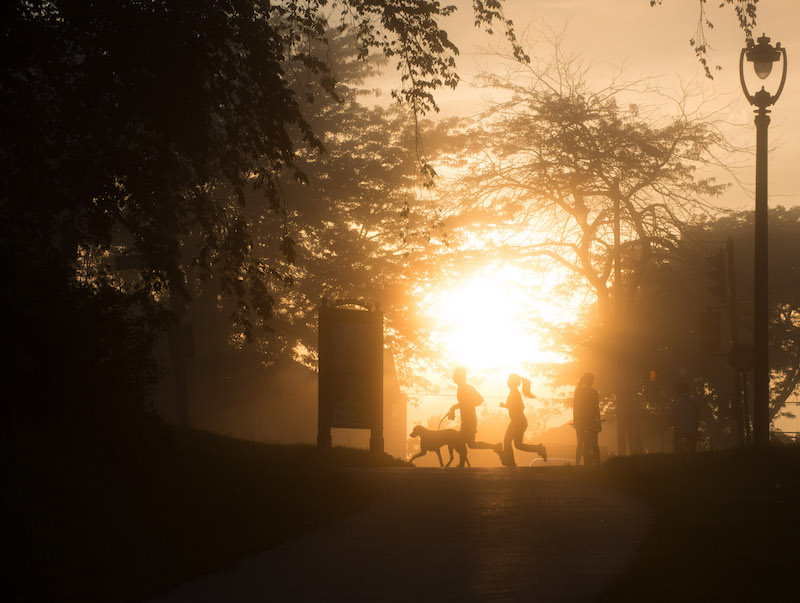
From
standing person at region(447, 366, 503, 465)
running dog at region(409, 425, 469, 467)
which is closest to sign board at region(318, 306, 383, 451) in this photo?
standing person at region(447, 366, 503, 465)

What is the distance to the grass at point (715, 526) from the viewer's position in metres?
8.20

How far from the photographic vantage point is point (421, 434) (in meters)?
23.3

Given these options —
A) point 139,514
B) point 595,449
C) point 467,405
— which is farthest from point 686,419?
point 139,514

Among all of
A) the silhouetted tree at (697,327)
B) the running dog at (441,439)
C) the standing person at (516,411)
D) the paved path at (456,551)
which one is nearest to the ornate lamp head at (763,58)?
the paved path at (456,551)

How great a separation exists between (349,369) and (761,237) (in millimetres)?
6813

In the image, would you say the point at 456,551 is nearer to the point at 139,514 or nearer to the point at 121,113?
the point at 139,514

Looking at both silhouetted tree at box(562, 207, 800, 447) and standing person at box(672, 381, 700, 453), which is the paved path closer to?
standing person at box(672, 381, 700, 453)

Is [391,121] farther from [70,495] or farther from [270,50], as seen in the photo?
[70,495]

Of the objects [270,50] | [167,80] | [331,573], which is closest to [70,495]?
[331,573]

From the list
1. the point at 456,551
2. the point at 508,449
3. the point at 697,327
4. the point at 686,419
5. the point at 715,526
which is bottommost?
the point at 456,551

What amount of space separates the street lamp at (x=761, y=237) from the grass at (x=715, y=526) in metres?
0.63

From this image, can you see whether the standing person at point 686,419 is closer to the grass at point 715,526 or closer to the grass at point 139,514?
the grass at point 715,526

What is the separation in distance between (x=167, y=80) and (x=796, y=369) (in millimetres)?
52052

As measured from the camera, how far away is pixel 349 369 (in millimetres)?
19609
